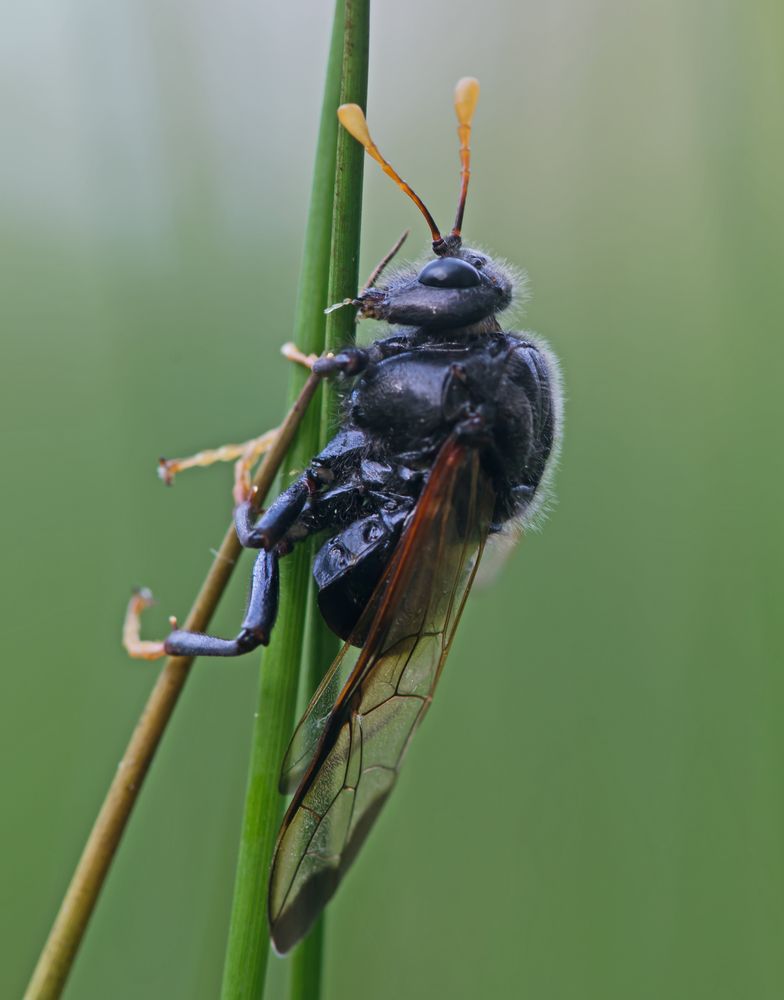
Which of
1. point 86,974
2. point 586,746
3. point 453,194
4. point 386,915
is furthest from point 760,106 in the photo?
point 86,974

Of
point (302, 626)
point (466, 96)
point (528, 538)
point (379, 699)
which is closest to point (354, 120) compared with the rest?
point (466, 96)

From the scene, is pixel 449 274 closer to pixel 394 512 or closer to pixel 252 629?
pixel 394 512

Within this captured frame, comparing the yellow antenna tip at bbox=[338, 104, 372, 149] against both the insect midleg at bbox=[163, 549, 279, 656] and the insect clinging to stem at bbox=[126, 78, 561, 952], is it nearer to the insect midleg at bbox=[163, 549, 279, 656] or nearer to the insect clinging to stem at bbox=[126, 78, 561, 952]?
the insect clinging to stem at bbox=[126, 78, 561, 952]

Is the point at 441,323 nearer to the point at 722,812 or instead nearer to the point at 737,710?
the point at 737,710

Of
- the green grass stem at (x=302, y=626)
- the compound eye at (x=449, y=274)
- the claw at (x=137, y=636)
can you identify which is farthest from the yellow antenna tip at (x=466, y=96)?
the claw at (x=137, y=636)

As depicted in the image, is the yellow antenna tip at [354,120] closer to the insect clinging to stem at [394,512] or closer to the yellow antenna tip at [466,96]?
the insect clinging to stem at [394,512]

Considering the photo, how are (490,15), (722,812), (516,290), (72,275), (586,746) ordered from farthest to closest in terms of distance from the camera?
(490,15) → (72,275) → (586,746) → (722,812) → (516,290)
